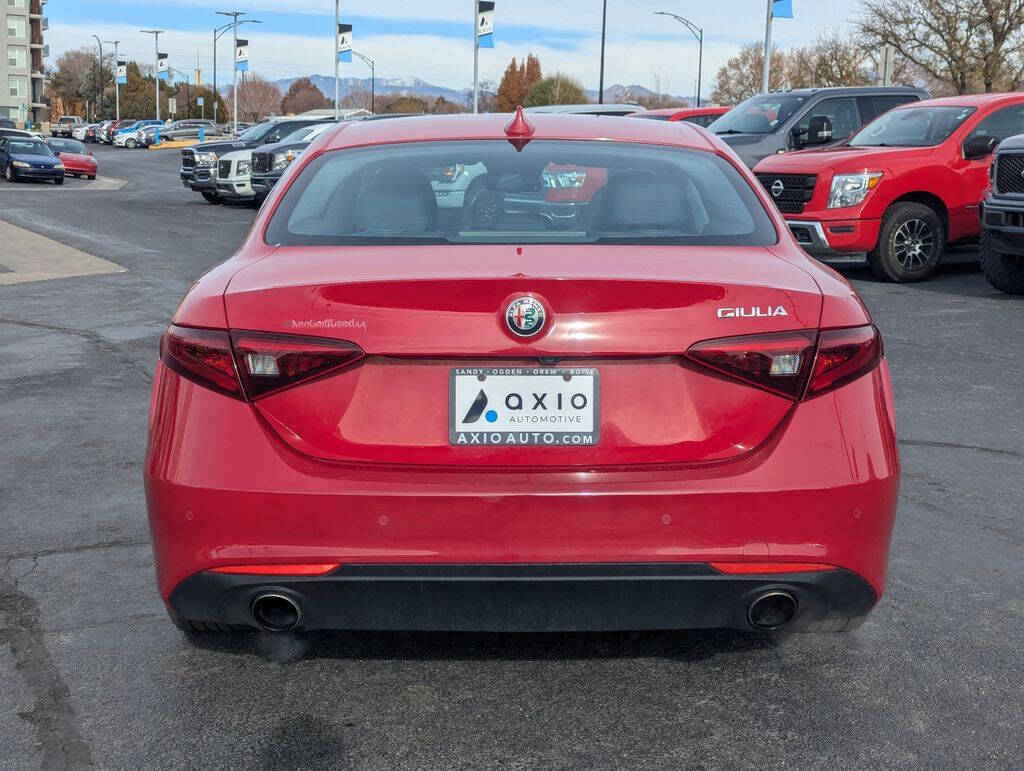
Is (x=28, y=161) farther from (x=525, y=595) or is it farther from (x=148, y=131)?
(x=148, y=131)

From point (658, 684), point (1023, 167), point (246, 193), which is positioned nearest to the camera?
point (658, 684)

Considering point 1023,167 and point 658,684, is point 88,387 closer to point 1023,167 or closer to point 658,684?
point 658,684

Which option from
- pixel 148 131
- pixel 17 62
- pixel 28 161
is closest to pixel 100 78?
pixel 17 62

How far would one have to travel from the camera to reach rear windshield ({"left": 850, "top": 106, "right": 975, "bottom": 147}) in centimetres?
1404

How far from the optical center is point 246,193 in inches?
1099

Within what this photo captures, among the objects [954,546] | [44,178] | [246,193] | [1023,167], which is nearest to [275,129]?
[246,193]

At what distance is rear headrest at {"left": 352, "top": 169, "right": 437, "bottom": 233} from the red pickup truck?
10110 mm

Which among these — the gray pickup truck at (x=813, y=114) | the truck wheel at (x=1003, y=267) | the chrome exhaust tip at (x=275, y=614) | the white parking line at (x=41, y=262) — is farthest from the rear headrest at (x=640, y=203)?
the gray pickup truck at (x=813, y=114)

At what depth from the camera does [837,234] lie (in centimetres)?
1334

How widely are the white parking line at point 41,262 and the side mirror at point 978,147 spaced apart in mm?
9409

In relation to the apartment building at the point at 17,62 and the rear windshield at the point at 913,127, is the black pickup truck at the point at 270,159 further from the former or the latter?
the apartment building at the point at 17,62

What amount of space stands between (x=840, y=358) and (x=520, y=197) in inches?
45.8

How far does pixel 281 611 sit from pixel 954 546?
273cm

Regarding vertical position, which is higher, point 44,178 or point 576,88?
Result: point 576,88
